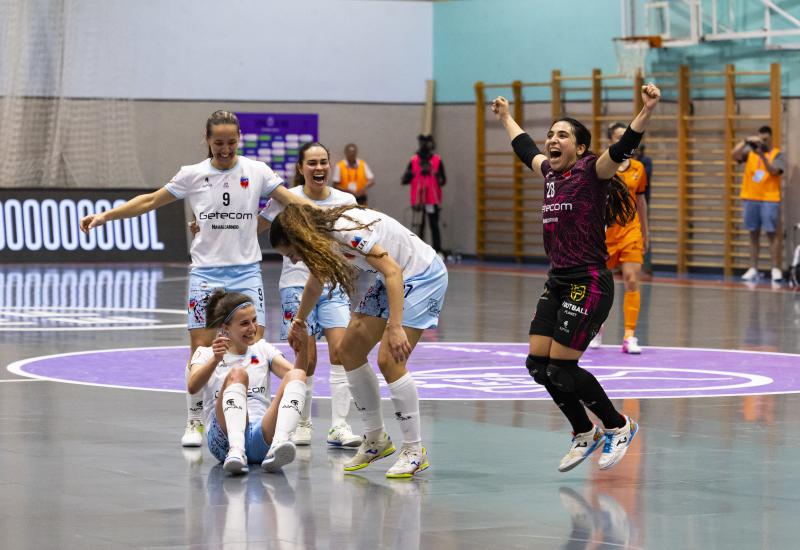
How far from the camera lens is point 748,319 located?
55.5 ft

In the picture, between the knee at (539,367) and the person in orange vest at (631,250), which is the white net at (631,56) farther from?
the knee at (539,367)

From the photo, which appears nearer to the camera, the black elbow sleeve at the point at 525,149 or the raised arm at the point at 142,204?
the black elbow sleeve at the point at 525,149

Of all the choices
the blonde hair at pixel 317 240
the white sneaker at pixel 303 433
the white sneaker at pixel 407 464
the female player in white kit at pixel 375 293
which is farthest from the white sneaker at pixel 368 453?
the blonde hair at pixel 317 240

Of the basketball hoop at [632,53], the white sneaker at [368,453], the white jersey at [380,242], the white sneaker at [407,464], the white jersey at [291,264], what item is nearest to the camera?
the white jersey at [380,242]

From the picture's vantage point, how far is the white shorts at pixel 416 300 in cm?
773

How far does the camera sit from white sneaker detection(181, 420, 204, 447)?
8.63 m

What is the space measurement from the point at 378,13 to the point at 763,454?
70.7 ft

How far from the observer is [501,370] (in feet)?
40.9

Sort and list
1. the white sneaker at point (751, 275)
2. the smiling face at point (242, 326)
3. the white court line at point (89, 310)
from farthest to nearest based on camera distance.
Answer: the white sneaker at point (751, 275), the white court line at point (89, 310), the smiling face at point (242, 326)

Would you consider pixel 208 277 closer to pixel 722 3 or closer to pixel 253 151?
pixel 722 3

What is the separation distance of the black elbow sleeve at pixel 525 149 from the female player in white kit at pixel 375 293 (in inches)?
33.4

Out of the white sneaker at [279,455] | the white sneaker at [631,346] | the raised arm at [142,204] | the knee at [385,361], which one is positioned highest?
the raised arm at [142,204]

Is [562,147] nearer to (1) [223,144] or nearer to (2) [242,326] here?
(2) [242,326]

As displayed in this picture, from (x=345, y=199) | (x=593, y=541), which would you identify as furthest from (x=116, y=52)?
(x=593, y=541)
